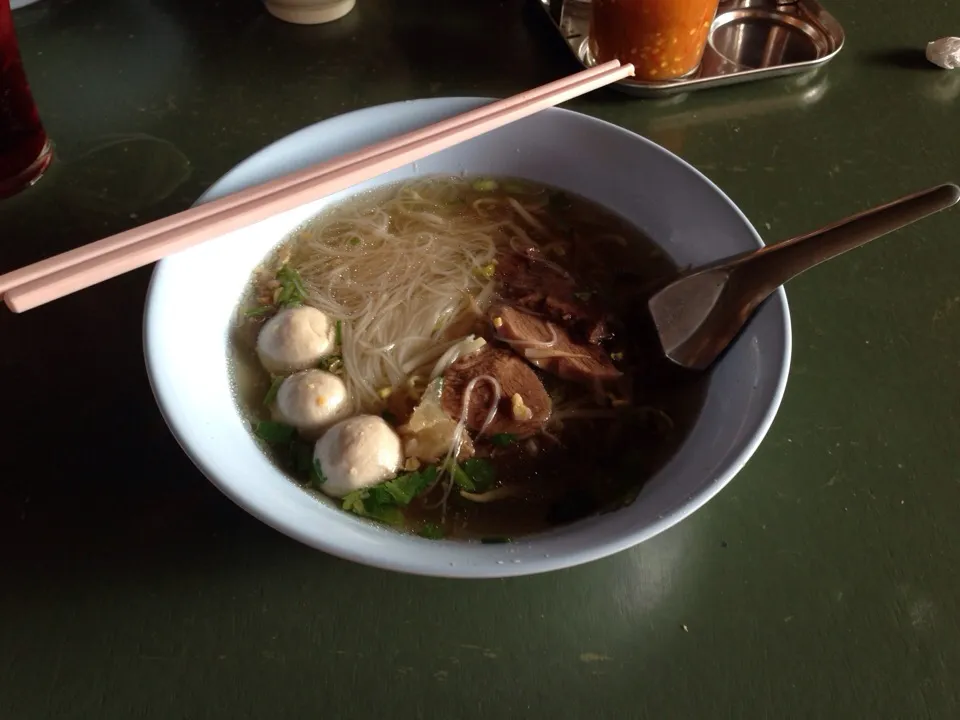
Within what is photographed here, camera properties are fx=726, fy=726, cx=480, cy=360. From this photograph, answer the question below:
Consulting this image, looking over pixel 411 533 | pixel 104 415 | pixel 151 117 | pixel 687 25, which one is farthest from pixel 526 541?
pixel 151 117

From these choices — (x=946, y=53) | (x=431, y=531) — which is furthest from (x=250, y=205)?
(x=946, y=53)

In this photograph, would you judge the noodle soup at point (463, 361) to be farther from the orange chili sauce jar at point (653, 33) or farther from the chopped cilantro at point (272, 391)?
the orange chili sauce jar at point (653, 33)

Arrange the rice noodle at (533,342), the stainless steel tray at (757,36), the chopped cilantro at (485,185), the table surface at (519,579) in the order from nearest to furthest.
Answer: the table surface at (519,579) < the rice noodle at (533,342) < the chopped cilantro at (485,185) < the stainless steel tray at (757,36)

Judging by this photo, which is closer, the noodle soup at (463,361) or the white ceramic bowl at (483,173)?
the white ceramic bowl at (483,173)

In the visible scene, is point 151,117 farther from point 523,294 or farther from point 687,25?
point 687,25

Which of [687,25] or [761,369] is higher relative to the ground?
[687,25]

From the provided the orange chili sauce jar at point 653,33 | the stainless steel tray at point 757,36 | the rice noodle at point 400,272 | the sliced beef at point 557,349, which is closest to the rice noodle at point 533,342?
the sliced beef at point 557,349
